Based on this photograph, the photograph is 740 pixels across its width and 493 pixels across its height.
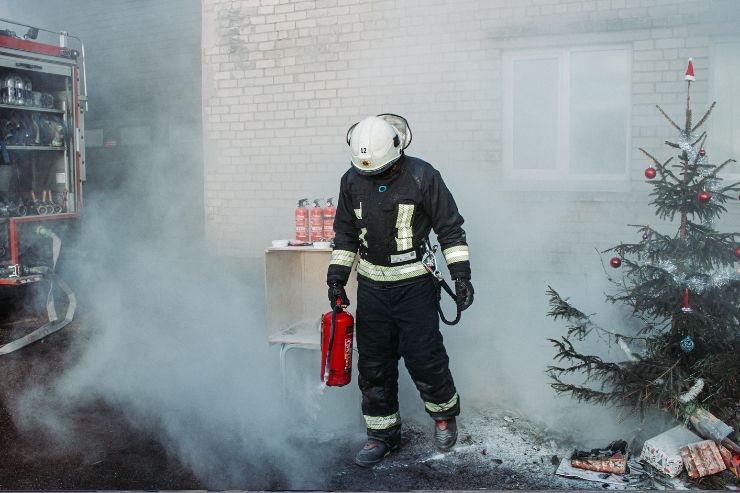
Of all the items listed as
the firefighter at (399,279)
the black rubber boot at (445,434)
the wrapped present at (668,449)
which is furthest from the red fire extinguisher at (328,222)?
the wrapped present at (668,449)

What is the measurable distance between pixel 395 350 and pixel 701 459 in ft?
5.67

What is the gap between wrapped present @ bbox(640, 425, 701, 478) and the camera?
3.53 meters

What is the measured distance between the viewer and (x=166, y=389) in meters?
5.08

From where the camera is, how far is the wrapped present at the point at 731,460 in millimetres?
3486

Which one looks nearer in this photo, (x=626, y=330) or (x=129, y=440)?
(x=129, y=440)

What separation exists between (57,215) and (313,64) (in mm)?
3087

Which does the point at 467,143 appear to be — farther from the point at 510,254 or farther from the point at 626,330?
the point at 626,330

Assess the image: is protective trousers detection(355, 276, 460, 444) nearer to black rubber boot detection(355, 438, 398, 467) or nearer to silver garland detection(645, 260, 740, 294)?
black rubber boot detection(355, 438, 398, 467)

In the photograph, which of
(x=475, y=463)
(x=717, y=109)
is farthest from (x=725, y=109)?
(x=475, y=463)

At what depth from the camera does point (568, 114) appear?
20.8 feet

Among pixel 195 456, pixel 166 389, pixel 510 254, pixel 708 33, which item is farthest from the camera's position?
pixel 510 254

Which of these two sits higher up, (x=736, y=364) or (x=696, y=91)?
(x=696, y=91)

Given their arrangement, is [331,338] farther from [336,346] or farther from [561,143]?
[561,143]

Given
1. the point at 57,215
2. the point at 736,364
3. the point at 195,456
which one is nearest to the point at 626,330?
the point at 736,364
